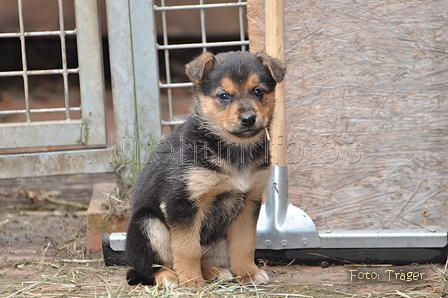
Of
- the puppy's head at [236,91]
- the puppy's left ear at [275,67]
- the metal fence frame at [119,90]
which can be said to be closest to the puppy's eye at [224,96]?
the puppy's head at [236,91]

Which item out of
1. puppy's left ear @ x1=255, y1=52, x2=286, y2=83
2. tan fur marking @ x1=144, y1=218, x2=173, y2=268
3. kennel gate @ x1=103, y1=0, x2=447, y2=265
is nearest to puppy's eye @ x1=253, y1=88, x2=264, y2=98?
puppy's left ear @ x1=255, y1=52, x2=286, y2=83

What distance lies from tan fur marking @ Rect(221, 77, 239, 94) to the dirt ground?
1.24 meters

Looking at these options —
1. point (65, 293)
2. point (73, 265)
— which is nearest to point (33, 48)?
point (73, 265)

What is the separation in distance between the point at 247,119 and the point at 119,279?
1.56m

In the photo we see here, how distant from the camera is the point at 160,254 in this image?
346 centimetres

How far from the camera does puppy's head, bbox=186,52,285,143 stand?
3.27m

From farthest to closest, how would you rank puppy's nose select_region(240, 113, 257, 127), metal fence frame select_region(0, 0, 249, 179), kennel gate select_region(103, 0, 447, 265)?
metal fence frame select_region(0, 0, 249, 179), kennel gate select_region(103, 0, 447, 265), puppy's nose select_region(240, 113, 257, 127)

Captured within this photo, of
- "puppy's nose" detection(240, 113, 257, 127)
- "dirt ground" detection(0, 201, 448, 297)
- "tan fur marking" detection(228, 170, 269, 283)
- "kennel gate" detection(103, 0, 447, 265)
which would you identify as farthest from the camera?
"kennel gate" detection(103, 0, 447, 265)

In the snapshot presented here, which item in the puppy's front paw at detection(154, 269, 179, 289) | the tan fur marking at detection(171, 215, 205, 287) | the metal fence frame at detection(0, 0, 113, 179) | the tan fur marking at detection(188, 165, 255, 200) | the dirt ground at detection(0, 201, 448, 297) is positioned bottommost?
the dirt ground at detection(0, 201, 448, 297)

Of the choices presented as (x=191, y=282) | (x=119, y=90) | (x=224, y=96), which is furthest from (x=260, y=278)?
(x=119, y=90)

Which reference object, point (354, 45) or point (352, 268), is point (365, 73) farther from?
point (352, 268)

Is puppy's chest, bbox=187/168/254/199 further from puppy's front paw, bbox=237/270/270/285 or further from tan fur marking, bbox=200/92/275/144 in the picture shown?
puppy's front paw, bbox=237/270/270/285

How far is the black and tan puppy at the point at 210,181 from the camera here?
3.29 m

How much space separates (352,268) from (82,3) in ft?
10.5
